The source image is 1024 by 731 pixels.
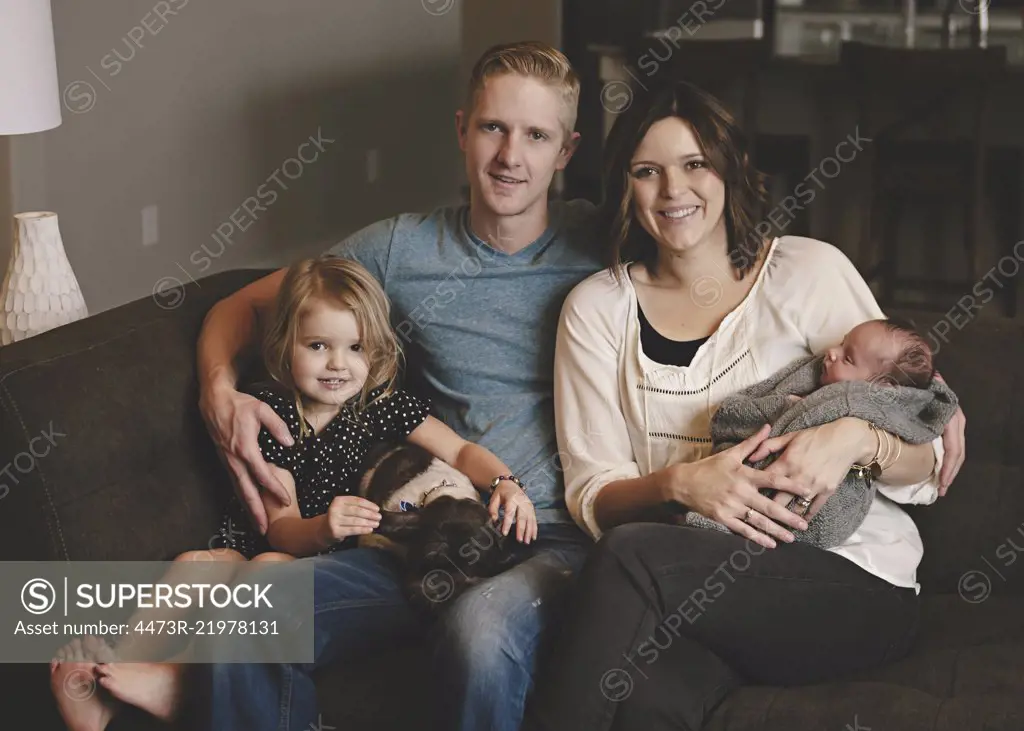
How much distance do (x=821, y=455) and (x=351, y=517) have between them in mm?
675

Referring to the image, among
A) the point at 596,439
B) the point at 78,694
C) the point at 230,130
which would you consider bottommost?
the point at 78,694

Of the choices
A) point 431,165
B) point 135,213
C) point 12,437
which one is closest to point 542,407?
point 12,437

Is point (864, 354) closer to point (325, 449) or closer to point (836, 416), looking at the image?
point (836, 416)

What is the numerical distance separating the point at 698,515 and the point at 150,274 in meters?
2.60

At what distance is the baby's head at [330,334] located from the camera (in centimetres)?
199

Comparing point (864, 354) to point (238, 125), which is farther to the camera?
point (238, 125)

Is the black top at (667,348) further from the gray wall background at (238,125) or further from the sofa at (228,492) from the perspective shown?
the gray wall background at (238,125)

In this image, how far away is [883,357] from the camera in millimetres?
1827

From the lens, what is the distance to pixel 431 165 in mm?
5758

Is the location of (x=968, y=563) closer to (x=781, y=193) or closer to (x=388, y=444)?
(x=388, y=444)

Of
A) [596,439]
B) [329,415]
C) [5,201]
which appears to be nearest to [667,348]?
[596,439]

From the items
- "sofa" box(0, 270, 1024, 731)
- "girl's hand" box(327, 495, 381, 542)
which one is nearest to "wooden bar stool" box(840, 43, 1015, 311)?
"sofa" box(0, 270, 1024, 731)

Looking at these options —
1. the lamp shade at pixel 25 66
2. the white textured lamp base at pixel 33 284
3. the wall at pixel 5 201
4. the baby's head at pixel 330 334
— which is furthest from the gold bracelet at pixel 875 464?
the wall at pixel 5 201

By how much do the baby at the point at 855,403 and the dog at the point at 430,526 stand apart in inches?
12.0
